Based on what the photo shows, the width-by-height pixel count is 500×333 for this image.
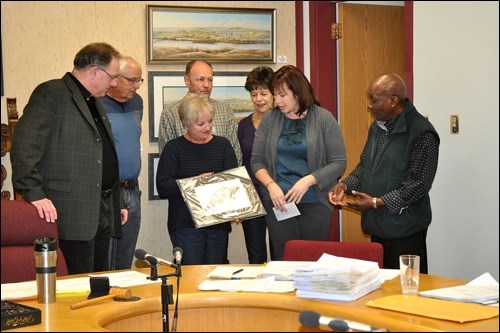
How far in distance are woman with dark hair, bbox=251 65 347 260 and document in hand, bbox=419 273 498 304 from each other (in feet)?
5.46

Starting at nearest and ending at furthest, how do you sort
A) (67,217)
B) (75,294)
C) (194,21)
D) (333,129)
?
(75,294) → (67,217) → (333,129) → (194,21)

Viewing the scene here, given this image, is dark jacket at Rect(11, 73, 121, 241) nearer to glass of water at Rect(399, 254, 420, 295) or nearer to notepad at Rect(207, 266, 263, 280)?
notepad at Rect(207, 266, 263, 280)

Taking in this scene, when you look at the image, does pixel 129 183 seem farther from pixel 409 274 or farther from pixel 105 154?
pixel 409 274

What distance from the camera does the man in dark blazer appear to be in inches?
155

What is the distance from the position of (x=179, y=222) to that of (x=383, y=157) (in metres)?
1.22

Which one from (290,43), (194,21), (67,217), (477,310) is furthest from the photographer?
(290,43)

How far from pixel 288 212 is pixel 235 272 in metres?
1.25

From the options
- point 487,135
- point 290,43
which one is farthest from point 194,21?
point 487,135

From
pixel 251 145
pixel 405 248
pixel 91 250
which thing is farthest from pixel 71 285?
pixel 251 145

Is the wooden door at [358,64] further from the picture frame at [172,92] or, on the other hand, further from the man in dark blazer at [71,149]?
the man in dark blazer at [71,149]

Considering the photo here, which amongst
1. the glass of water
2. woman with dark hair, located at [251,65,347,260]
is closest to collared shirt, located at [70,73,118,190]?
woman with dark hair, located at [251,65,347,260]

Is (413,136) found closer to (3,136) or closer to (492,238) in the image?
(492,238)

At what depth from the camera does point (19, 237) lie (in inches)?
127

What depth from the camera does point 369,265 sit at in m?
2.98
